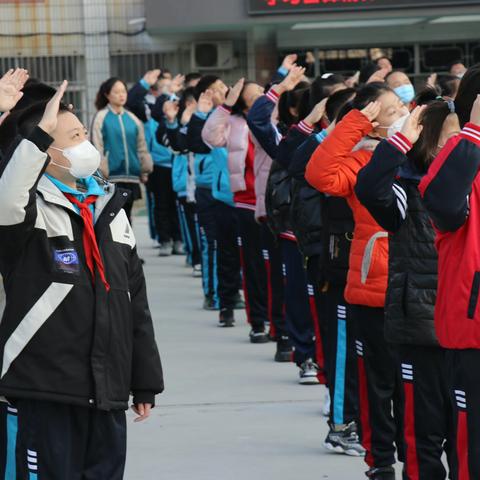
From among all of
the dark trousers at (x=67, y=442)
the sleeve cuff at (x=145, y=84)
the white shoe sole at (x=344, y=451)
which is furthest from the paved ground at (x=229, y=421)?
the sleeve cuff at (x=145, y=84)

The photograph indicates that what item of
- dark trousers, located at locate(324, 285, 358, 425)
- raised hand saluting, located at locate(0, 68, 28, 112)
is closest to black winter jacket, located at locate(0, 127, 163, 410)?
raised hand saluting, located at locate(0, 68, 28, 112)

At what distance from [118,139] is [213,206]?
2135mm

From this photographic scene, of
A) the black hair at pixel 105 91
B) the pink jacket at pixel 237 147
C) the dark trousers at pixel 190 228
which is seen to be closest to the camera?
the pink jacket at pixel 237 147

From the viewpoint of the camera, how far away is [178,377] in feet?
32.5

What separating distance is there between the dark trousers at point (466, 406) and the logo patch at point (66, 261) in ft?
4.37

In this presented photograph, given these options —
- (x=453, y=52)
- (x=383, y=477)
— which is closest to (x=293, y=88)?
(x=383, y=477)

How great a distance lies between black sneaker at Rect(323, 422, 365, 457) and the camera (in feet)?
24.0

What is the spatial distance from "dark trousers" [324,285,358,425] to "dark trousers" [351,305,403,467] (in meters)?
0.57

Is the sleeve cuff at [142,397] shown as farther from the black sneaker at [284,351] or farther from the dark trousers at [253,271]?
the dark trousers at [253,271]

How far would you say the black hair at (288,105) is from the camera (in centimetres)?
930

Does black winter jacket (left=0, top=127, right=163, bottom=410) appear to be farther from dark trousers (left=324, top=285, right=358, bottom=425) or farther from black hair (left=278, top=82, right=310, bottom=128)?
black hair (left=278, top=82, right=310, bottom=128)

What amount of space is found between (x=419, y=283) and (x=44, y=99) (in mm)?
1654

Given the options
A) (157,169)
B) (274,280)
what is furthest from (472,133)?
(157,169)

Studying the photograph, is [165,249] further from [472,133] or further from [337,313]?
[472,133]
